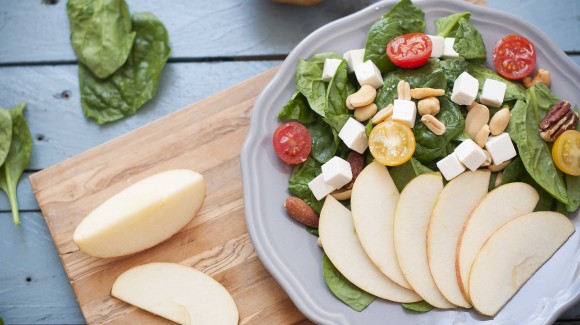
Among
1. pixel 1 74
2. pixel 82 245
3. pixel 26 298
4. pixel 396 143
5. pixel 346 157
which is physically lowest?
pixel 26 298

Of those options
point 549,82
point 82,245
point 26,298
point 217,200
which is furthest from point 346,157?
point 26,298

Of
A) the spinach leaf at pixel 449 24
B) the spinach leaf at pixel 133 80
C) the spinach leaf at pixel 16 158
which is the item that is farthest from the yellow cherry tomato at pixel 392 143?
the spinach leaf at pixel 16 158

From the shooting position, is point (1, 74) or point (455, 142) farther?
point (1, 74)

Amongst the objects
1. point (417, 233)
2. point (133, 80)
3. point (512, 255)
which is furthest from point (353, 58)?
point (133, 80)

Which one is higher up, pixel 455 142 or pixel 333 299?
pixel 455 142

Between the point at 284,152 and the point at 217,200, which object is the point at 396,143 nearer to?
the point at 284,152

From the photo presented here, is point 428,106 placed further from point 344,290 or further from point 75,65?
point 75,65
